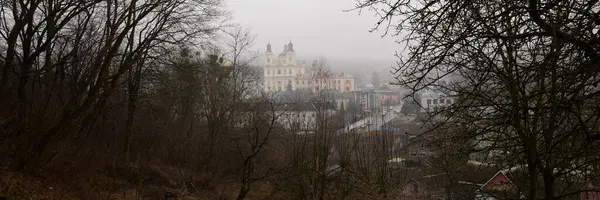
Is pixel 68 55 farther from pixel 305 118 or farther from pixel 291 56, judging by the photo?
pixel 291 56

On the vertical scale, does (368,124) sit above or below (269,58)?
below

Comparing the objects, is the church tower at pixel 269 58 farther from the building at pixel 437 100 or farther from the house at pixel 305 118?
the building at pixel 437 100

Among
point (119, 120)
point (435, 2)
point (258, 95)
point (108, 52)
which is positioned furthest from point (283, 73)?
point (435, 2)

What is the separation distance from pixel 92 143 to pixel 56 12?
588 cm

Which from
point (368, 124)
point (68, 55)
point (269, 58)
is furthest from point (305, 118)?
point (269, 58)

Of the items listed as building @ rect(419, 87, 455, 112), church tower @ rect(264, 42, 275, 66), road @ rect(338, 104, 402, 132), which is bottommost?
road @ rect(338, 104, 402, 132)

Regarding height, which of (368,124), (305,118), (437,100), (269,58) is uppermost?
(269,58)

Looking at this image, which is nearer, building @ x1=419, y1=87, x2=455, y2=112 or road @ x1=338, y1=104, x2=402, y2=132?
building @ x1=419, y1=87, x2=455, y2=112

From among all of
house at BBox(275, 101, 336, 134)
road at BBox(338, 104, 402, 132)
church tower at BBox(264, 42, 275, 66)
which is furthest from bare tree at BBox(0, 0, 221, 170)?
church tower at BBox(264, 42, 275, 66)

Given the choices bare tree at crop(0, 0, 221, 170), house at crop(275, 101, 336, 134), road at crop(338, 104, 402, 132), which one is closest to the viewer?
bare tree at crop(0, 0, 221, 170)

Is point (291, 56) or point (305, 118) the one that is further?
point (291, 56)

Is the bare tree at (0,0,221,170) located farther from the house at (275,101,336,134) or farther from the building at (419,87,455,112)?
the building at (419,87,455,112)

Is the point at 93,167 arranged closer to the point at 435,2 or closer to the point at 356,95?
the point at 435,2

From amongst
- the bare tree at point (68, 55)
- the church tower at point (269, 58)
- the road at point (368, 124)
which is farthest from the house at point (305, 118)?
the church tower at point (269, 58)
